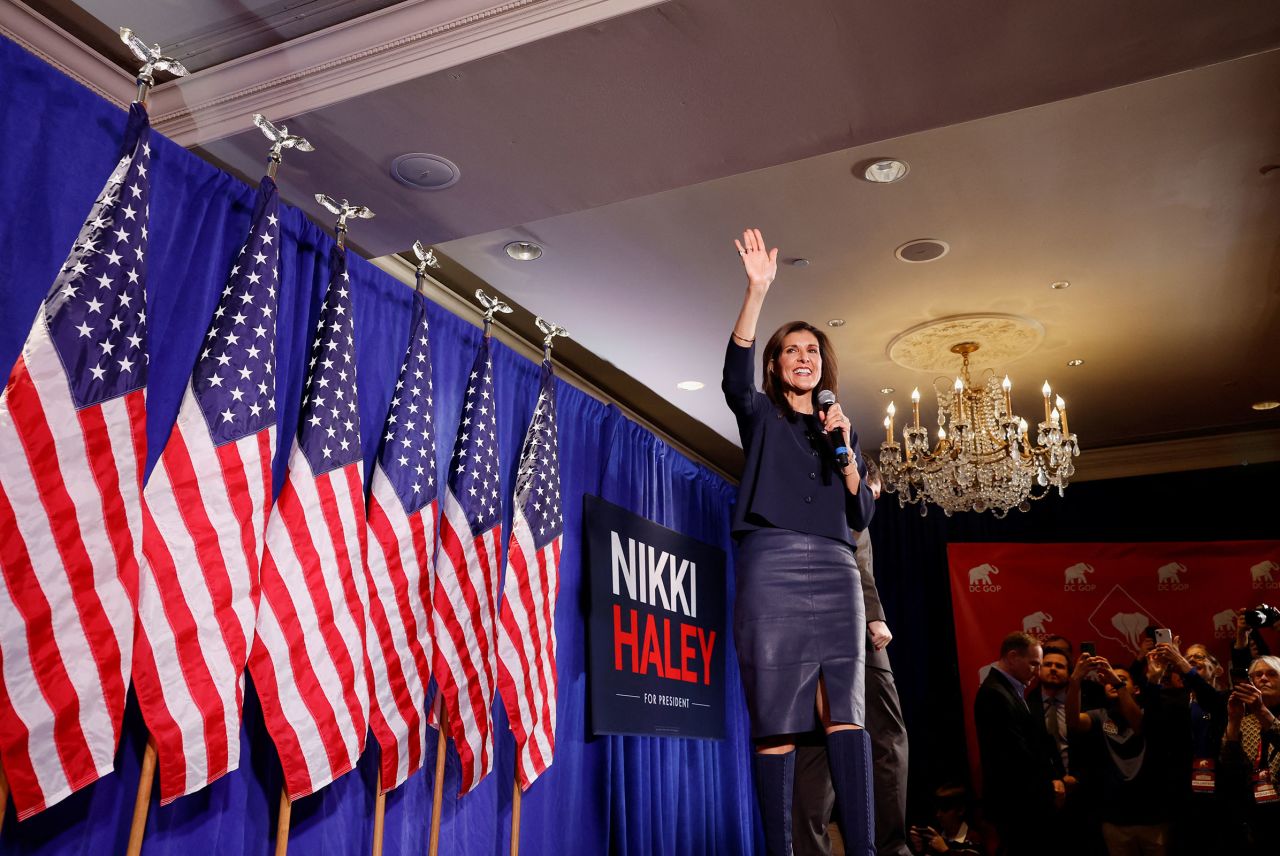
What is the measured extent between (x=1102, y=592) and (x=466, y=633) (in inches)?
215

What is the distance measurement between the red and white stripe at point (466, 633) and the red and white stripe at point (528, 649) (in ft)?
0.29

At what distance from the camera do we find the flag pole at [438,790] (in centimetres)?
296

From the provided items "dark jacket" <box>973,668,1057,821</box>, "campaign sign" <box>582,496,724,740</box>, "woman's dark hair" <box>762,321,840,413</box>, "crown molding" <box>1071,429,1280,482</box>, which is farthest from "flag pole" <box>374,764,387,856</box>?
"crown molding" <box>1071,429,1280,482</box>

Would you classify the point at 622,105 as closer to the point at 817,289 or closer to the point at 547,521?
the point at 547,521

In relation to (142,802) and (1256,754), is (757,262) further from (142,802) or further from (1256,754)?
(1256,754)

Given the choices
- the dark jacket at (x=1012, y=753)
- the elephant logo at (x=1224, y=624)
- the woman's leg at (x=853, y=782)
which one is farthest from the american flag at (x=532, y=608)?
the elephant logo at (x=1224, y=624)

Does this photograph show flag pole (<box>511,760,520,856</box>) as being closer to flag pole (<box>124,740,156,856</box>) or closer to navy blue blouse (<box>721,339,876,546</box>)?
flag pole (<box>124,740,156,856</box>)

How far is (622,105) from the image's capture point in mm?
2771

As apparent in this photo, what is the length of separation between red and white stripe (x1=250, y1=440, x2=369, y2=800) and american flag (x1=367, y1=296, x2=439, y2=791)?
0.09 m

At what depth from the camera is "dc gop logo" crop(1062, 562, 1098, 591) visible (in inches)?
269

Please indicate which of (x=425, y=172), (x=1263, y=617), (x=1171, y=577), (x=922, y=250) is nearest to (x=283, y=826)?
(x=425, y=172)

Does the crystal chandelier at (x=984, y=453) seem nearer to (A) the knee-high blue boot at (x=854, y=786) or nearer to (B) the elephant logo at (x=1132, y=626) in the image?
(B) the elephant logo at (x=1132, y=626)

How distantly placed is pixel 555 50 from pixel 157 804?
221cm

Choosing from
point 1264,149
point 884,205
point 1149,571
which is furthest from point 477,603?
point 1149,571
